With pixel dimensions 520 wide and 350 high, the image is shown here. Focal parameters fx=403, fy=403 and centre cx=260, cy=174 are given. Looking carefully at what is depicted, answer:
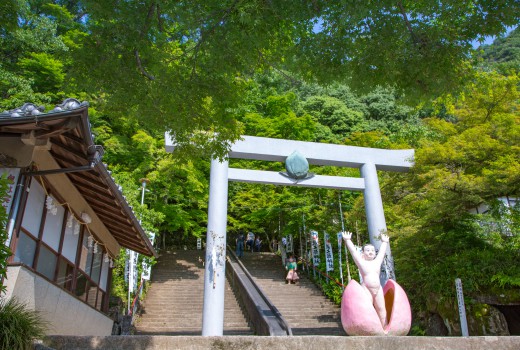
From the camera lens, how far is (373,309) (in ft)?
17.1

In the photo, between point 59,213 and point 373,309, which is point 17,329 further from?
point 373,309

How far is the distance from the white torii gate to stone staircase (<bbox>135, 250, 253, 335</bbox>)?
66.0 inches

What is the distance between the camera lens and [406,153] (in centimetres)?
1323

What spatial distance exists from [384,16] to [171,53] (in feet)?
9.74

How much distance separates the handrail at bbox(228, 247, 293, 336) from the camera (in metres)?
9.56

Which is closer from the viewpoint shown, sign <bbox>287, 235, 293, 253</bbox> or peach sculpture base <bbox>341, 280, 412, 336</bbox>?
peach sculpture base <bbox>341, 280, 412, 336</bbox>

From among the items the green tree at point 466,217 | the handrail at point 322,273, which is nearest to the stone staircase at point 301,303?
the handrail at point 322,273

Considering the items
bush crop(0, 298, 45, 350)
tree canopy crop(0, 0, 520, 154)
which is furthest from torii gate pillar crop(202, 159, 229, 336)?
bush crop(0, 298, 45, 350)

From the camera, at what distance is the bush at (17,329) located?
338cm

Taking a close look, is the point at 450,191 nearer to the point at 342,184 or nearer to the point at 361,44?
the point at 342,184

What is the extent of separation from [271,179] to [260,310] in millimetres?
3803

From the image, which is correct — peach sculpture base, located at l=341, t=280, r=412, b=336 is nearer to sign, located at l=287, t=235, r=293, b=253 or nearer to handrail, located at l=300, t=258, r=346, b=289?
handrail, located at l=300, t=258, r=346, b=289

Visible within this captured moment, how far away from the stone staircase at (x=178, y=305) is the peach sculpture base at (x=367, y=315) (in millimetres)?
6740

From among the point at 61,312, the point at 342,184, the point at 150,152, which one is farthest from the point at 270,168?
the point at 61,312
